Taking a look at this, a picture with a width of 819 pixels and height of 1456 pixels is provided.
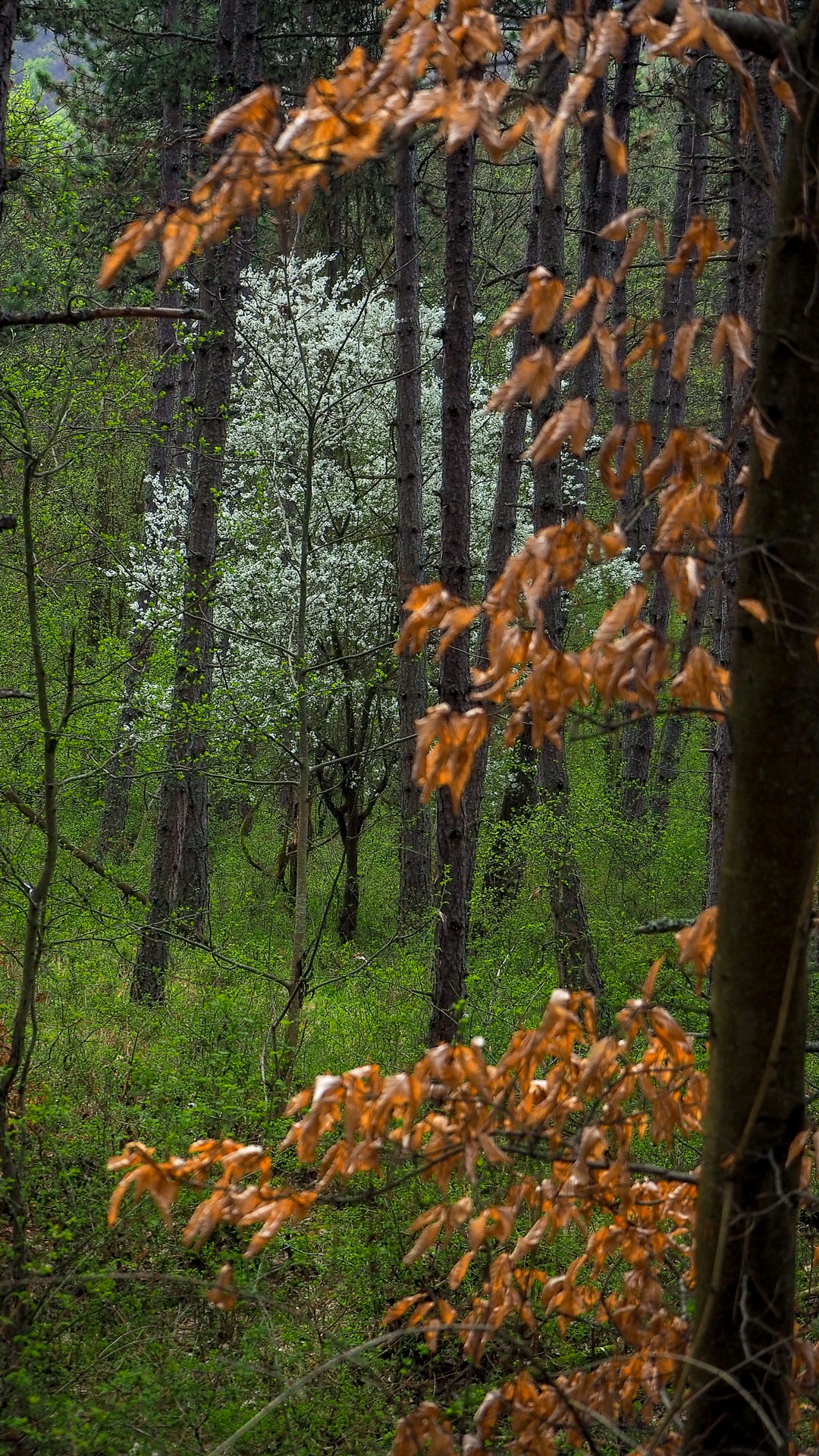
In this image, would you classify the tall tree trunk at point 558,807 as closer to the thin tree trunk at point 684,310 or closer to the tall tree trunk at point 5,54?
the thin tree trunk at point 684,310

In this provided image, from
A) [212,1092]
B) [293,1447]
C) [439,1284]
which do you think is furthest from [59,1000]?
[293,1447]

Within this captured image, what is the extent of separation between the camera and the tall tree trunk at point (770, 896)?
1980 mm

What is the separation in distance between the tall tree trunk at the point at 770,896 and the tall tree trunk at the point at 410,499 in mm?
8789

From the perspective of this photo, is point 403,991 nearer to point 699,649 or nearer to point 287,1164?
point 287,1164

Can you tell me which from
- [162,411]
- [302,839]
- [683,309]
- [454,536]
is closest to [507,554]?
[683,309]

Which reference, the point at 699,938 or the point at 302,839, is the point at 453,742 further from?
the point at 302,839

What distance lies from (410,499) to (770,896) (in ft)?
31.2

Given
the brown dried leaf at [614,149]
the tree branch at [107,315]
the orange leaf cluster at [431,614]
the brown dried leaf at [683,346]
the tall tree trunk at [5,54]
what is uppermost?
the tall tree trunk at [5,54]

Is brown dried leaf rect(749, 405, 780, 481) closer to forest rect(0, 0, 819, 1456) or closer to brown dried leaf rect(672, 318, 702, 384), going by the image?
forest rect(0, 0, 819, 1456)

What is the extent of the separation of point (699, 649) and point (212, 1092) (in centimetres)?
438

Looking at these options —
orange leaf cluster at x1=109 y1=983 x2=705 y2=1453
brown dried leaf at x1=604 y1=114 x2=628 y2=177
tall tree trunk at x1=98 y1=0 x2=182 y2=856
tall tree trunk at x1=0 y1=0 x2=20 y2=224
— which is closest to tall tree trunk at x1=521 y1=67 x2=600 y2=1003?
tall tree trunk at x1=0 y1=0 x2=20 y2=224

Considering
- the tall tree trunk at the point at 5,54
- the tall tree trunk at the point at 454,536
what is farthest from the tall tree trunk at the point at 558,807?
the tall tree trunk at the point at 5,54

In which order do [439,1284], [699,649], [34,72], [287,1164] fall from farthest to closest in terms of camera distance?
[34,72] → [287,1164] → [439,1284] → [699,649]

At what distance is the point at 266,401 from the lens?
1439 centimetres
